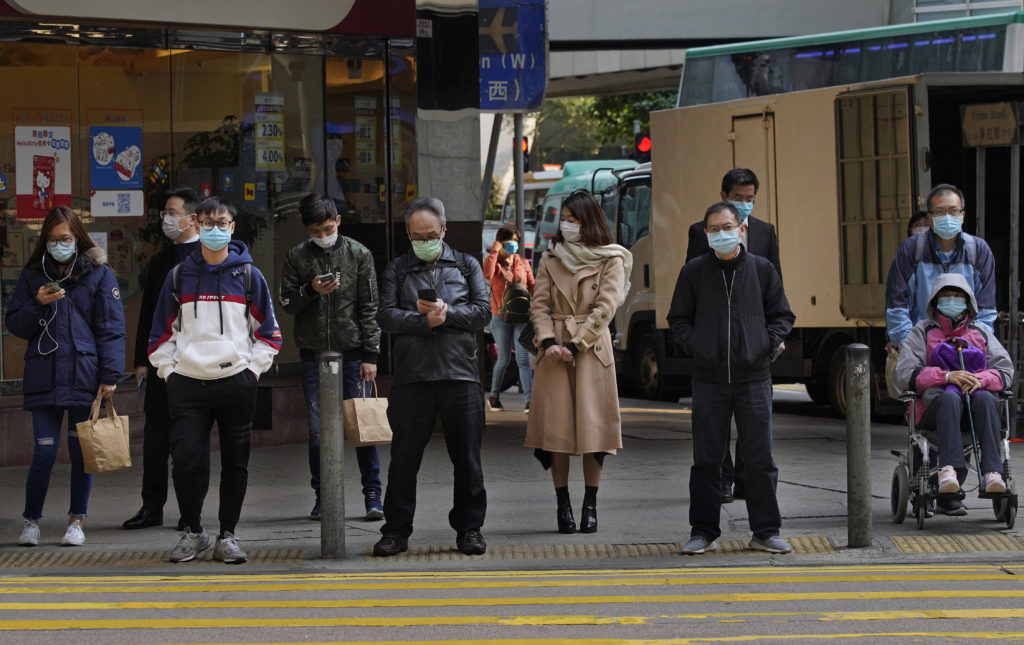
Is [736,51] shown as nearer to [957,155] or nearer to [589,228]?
[957,155]

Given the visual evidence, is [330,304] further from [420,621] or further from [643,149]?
[643,149]

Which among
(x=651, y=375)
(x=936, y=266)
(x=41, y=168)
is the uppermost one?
(x=41, y=168)

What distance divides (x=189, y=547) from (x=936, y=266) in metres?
4.41

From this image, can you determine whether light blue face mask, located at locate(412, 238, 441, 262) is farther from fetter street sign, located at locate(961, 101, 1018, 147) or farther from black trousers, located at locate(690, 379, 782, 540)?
fetter street sign, located at locate(961, 101, 1018, 147)

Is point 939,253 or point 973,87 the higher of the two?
point 973,87

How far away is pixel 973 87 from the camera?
41.4 feet

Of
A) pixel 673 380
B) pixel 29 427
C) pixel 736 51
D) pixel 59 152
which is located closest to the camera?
pixel 29 427

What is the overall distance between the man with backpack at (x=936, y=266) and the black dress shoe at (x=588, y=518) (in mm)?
1990

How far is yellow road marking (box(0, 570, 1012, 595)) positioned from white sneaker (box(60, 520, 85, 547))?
114 cm

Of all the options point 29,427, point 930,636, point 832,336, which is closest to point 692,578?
point 930,636

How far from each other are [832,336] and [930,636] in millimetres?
8950

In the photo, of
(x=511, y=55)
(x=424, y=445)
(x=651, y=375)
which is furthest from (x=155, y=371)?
(x=651, y=375)

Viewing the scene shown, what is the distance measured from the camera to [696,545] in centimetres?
738

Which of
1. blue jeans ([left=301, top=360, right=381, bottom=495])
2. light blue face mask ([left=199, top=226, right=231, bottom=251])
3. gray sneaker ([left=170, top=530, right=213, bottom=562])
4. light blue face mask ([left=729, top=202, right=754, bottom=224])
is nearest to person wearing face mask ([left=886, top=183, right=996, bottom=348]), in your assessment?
light blue face mask ([left=729, top=202, right=754, bottom=224])
